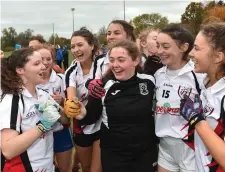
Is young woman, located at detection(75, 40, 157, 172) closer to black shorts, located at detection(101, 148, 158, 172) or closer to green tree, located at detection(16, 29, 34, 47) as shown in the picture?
black shorts, located at detection(101, 148, 158, 172)

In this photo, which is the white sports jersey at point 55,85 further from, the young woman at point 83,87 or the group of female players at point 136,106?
the group of female players at point 136,106

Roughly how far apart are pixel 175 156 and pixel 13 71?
189 centimetres

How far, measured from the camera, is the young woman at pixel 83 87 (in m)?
4.18

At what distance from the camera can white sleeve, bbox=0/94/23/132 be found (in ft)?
8.83

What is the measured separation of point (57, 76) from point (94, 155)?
1263mm

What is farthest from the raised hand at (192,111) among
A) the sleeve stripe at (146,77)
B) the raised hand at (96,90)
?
the raised hand at (96,90)

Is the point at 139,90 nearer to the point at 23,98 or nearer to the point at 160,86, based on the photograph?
the point at 160,86

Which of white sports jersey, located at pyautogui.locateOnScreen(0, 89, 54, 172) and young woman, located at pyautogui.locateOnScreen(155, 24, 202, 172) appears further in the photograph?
young woman, located at pyautogui.locateOnScreen(155, 24, 202, 172)

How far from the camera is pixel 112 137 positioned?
3254 mm

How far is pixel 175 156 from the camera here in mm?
3197

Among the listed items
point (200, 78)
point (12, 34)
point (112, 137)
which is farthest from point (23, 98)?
point (12, 34)

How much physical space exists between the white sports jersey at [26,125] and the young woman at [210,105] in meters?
1.44

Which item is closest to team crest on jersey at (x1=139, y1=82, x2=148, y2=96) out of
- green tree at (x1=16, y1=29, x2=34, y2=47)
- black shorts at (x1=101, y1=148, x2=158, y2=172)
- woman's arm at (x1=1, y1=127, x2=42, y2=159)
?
black shorts at (x1=101, y1=148, x2=158, y2=172)

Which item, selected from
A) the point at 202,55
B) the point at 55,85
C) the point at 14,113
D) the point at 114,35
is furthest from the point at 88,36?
the point at 202,55
